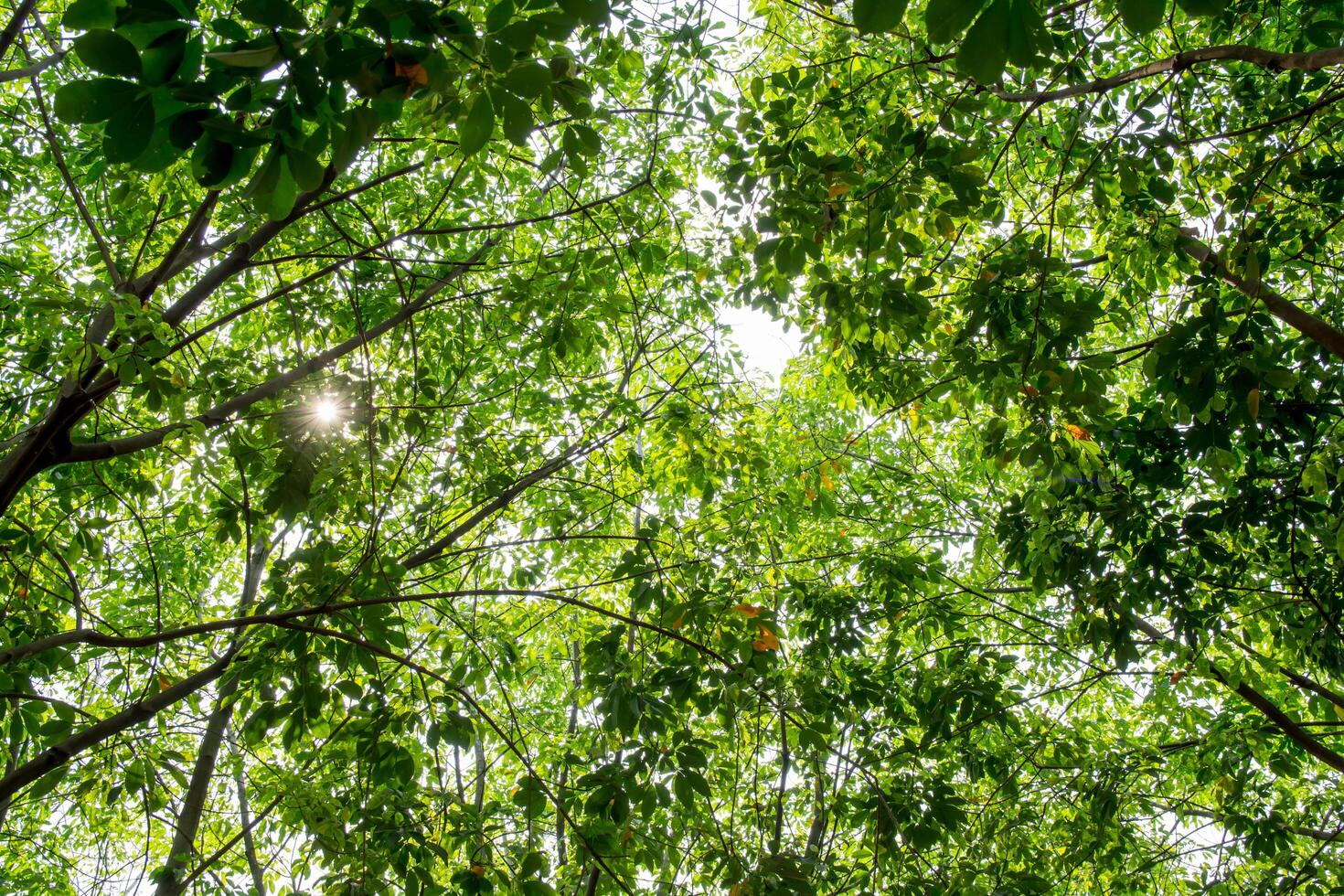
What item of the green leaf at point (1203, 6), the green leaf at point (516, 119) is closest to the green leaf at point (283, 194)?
the green leaf at point (516, 119)

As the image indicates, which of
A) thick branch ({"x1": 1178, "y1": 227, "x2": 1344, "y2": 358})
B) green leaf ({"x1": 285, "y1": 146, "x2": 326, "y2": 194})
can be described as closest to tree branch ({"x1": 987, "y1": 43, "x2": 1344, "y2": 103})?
thick branch ({"x1": 1178, "y1": 227, "x2": 1344, "y2": 358})

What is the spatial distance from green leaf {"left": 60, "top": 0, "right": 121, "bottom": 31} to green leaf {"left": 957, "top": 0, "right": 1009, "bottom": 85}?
3.48ft

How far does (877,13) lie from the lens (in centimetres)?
94

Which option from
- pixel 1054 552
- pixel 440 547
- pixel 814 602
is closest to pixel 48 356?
pixel 440 547

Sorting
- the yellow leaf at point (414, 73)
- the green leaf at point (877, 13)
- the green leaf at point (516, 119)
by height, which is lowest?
the green leaf at point (877, 13)

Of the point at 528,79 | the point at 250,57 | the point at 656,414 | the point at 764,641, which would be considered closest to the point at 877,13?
the point at 528,79

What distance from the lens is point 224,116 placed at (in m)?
1.13

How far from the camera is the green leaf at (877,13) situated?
3.07ft

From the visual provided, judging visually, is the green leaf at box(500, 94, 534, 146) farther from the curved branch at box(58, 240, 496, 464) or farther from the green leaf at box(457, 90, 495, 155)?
the curved branch at box(58, 240, 496, 464)

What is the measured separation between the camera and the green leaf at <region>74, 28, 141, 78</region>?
3.28 ft

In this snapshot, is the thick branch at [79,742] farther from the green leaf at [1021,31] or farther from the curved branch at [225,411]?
the green leaf at [1021,31]

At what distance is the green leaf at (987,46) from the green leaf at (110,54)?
1028 mm

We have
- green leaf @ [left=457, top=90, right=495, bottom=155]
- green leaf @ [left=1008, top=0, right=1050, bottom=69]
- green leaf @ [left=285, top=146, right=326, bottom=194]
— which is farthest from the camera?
green leaf @ [left=457, top=90, right=495, bottom=155]

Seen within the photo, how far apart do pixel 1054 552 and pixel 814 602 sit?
4.47ft
